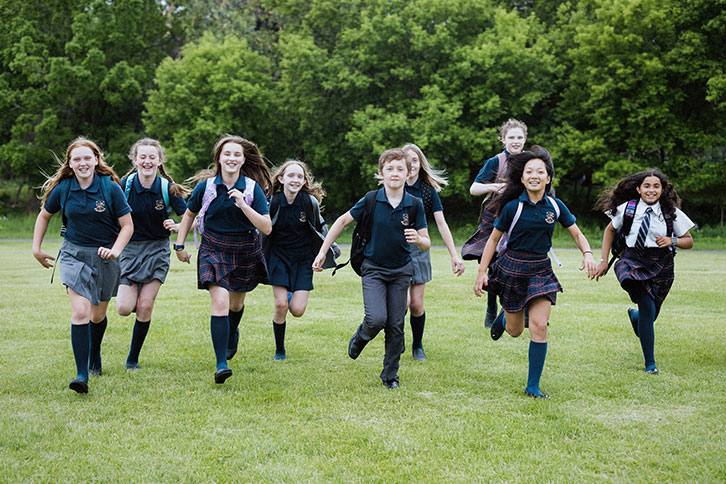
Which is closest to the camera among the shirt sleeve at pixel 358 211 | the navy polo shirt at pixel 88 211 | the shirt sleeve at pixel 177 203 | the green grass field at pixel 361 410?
the green grass field at pixel 361 410

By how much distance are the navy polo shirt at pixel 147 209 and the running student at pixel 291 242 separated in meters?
0.96

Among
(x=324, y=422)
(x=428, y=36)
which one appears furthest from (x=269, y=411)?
(x=428, y=36)

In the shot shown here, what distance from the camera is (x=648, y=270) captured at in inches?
249

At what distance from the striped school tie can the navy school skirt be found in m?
4.66

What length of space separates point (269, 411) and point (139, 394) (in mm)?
1160

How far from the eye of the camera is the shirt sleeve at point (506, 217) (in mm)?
5598

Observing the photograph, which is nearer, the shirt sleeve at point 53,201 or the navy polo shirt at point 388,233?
the shirt sleeve at point 53,201

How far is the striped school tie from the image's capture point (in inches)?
249

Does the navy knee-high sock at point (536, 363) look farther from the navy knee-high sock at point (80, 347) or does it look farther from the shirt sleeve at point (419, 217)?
the navy knee-high sock at point (80, 347)

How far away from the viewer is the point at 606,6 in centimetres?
3102

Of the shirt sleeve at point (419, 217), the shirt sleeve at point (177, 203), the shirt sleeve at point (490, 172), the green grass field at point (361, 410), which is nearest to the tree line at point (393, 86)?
the shirt sleeve at point (490, 172)

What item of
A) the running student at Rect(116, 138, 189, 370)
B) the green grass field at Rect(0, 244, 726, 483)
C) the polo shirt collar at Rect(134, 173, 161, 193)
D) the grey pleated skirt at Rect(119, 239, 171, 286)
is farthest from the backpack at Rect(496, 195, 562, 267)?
the polo shirt collar at Rect(134, 173, 161, 193)

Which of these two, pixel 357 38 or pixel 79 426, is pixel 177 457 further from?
pixel 357 38

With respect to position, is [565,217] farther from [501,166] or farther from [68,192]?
[68,192]
